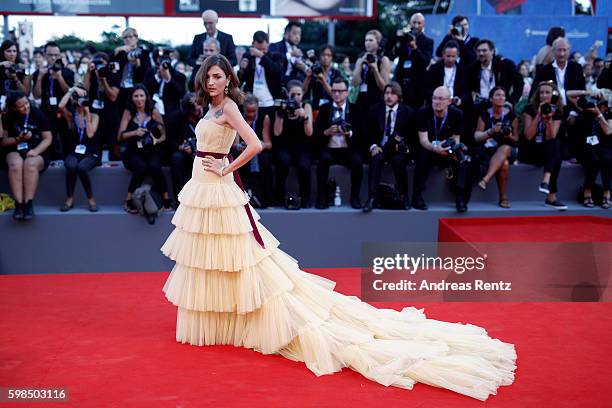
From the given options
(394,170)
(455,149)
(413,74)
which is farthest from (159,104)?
(455,149)

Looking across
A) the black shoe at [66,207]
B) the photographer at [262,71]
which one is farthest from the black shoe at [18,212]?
the photographer at [262,71]

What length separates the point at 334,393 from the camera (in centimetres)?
392

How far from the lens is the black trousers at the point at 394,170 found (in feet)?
25.4

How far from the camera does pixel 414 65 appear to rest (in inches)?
332

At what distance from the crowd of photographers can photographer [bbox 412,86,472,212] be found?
0.01 metres

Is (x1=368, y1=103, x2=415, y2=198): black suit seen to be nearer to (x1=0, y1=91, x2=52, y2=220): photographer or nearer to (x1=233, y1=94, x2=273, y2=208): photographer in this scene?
(x1=233, y1=94, x2=273, y2=208): photographer

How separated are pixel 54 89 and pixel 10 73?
54 cm

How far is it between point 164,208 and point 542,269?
3715mm

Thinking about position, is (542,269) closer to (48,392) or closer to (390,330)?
(390,330)

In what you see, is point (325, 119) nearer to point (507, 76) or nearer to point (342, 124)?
point (342, 124)

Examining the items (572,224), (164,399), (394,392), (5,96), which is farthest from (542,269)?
(5,96)

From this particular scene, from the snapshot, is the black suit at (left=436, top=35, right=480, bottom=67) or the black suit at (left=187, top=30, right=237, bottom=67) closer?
the black suit at (left=187, top=30, right=237, bottom=67)

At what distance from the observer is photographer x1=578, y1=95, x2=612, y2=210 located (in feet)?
26.4

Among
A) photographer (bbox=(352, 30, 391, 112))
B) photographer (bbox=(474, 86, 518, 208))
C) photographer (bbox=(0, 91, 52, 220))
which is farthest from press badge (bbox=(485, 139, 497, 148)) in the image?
photographer (bbox=(0, 91, 52, 220))
